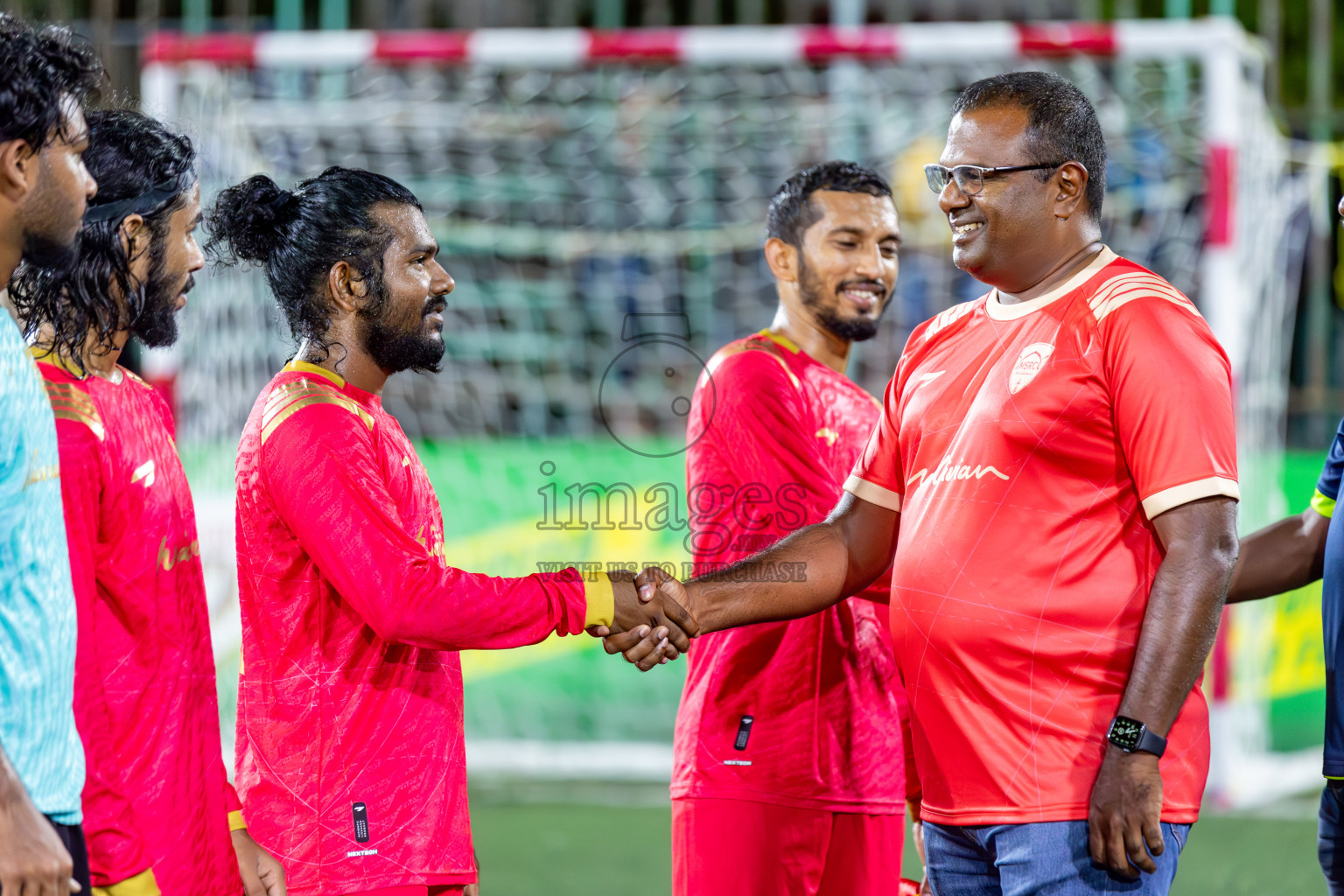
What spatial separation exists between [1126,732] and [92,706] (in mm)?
1635

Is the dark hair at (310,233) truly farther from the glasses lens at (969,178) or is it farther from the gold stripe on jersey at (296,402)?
the glasses lens at (969,178)

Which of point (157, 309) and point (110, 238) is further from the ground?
point (110, 238)

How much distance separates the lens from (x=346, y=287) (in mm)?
2713

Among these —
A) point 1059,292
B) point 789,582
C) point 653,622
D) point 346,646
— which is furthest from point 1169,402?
point 346,646

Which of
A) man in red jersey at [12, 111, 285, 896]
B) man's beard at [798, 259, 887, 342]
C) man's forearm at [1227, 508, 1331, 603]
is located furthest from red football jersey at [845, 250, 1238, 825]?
man in red jersey at [12, 111, 285, 896]

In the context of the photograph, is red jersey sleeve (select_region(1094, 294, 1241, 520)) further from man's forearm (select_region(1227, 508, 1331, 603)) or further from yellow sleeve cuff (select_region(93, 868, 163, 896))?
yellow sleeve cuff (select_region(93, 868, 163, 896))

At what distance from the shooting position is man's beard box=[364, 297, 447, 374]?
2.71m

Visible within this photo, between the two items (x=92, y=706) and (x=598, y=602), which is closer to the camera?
(x=92, y=706)

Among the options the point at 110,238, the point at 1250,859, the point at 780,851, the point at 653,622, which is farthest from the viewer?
the point at 1250,859

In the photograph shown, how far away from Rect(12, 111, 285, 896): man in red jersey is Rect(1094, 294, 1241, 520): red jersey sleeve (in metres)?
1.64

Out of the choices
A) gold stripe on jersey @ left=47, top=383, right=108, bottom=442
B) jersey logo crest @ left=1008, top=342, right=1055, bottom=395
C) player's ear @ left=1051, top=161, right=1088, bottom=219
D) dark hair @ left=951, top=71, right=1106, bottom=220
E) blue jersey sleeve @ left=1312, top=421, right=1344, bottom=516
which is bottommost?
blue jersey sleeve @ left=1312, top=421, right=1344, bottom=516

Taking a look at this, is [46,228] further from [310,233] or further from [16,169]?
[310,233]

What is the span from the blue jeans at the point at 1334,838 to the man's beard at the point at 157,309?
2507mm

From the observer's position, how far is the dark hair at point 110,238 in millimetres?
2361
